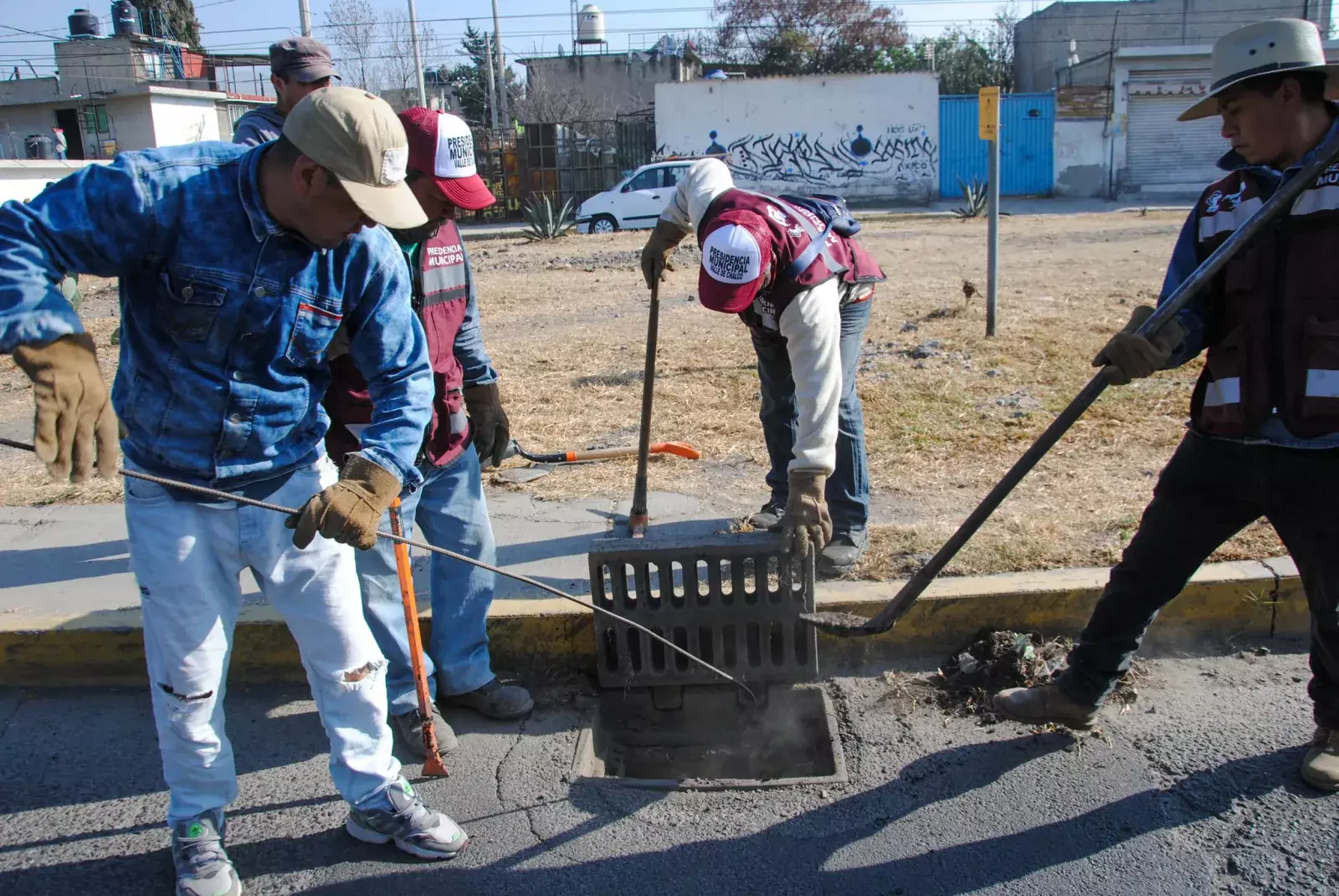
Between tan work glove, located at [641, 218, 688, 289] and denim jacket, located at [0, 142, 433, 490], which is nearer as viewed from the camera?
denim jacket, located at [0, 142, 433, 490]

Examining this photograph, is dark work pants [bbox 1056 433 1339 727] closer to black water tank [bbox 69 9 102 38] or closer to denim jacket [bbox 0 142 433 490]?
denim jacket [bbox 0 142 433 490]

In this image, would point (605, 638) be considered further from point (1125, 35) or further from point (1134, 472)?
point (1125, 35)

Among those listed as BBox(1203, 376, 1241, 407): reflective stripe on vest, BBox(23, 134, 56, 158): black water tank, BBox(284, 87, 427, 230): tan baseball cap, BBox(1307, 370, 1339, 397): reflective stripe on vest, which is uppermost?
BBox(23, 134, 56, 158): black water tank

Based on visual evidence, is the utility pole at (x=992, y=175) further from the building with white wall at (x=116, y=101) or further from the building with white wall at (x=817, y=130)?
the building with white wall at (x=116, y=101)

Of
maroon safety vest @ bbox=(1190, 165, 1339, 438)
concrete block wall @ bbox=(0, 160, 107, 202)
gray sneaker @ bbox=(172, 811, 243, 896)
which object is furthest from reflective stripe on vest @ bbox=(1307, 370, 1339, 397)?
concrete block wall @ bbox=(0, 160, 107, 202)

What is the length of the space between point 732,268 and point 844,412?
106 centimetres

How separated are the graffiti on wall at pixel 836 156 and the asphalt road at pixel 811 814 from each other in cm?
2720

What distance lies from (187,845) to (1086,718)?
2432 millimetres

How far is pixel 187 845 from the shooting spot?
8.29ft

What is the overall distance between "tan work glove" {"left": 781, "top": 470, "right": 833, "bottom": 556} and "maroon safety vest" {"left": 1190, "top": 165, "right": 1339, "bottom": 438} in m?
1.05

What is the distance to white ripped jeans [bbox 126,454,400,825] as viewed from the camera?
2.38 meters

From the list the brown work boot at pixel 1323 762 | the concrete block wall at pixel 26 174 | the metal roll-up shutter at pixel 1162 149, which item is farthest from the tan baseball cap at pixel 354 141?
the metal roll-up shutter at pixel 1162 149

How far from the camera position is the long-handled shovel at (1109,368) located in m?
2.38

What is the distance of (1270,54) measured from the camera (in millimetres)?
2387
